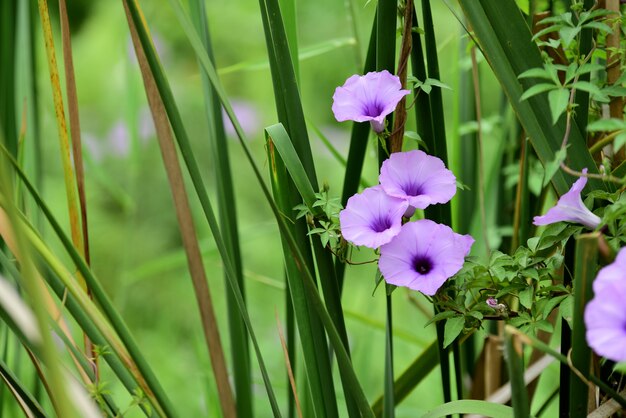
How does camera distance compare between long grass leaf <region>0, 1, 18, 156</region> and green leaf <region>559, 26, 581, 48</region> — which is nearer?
green leaf <region>559, 26, 581, 48</region>

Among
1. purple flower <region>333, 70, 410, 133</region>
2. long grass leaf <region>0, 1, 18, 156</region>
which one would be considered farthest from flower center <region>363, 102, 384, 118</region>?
long grass leaf <region>0, 1, 18, 156</region>

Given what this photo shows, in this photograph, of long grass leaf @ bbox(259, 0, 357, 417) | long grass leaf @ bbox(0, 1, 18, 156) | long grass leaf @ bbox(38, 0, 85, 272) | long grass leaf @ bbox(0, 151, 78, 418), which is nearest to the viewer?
long grass leaf @ bbox(0, 151, 78, 418)

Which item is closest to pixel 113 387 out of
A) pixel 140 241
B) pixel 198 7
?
pixel 140 241

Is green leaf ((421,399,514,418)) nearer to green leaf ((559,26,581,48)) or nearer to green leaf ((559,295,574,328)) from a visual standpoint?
green leaf ((559,295,574,328))

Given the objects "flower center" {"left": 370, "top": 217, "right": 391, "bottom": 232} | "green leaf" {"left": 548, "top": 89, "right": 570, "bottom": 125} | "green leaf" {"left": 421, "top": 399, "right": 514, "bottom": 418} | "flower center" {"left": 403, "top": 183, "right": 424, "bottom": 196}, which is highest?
"green leaf" {"left": 548, "top": 89, "right": 570, "bottom": 125}

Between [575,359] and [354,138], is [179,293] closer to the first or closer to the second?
[354,138]

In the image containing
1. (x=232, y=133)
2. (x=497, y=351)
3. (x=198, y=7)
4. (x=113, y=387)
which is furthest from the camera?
(x=232, y=133)
